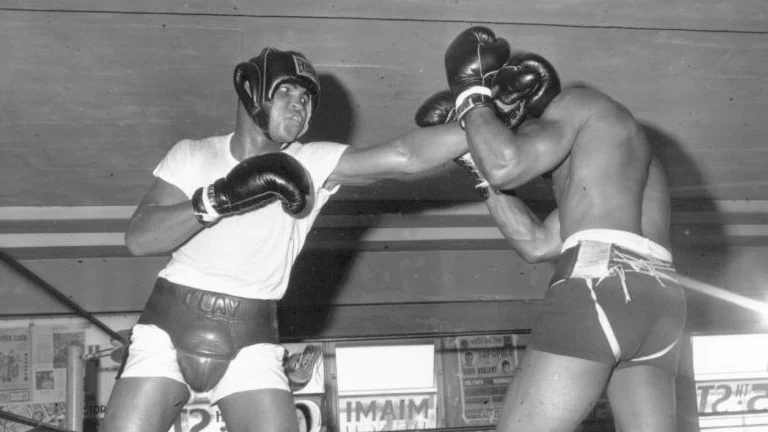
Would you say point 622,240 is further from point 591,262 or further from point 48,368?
point 48,368

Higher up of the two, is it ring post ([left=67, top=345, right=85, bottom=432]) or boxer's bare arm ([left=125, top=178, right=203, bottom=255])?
boxer's bare arm ([left=125, top=178, right=203, bottom=255])

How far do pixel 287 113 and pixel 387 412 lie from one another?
5.23 meters

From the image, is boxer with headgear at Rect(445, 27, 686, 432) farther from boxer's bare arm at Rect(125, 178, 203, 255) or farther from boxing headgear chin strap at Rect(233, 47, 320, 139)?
boxer's bare arm at Rect(125, 178, 203, 255)

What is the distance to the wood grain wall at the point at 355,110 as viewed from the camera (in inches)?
160

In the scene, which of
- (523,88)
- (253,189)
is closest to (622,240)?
(523,88)

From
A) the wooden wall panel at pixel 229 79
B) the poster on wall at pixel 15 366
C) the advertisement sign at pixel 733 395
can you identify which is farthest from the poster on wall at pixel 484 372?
the poster on wall at pixel 15 366

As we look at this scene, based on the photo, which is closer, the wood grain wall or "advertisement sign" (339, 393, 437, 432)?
the wood grain wall

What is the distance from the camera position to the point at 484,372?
764cm

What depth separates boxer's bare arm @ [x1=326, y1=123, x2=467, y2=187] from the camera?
2613 millimetres

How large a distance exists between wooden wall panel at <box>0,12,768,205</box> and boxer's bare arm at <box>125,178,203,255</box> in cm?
165

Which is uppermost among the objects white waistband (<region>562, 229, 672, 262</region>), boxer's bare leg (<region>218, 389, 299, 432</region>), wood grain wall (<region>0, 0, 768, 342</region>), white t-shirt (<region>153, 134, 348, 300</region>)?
wood grain wall (<region>0, 0, 768, 342</region>)

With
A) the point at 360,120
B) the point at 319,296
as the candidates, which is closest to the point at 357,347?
the point at 319,296

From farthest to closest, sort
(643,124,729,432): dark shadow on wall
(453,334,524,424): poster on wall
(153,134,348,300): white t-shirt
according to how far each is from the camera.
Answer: (453,334,524,424): poster on wall
(643,124,729,432): dark shadow on wall
(153,134,348,300): white t-shirt

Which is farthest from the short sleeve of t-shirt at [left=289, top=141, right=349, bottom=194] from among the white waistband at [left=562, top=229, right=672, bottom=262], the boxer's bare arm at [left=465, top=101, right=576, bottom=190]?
the white waistband at [left=562, top=229, right=672, bottom=262]
